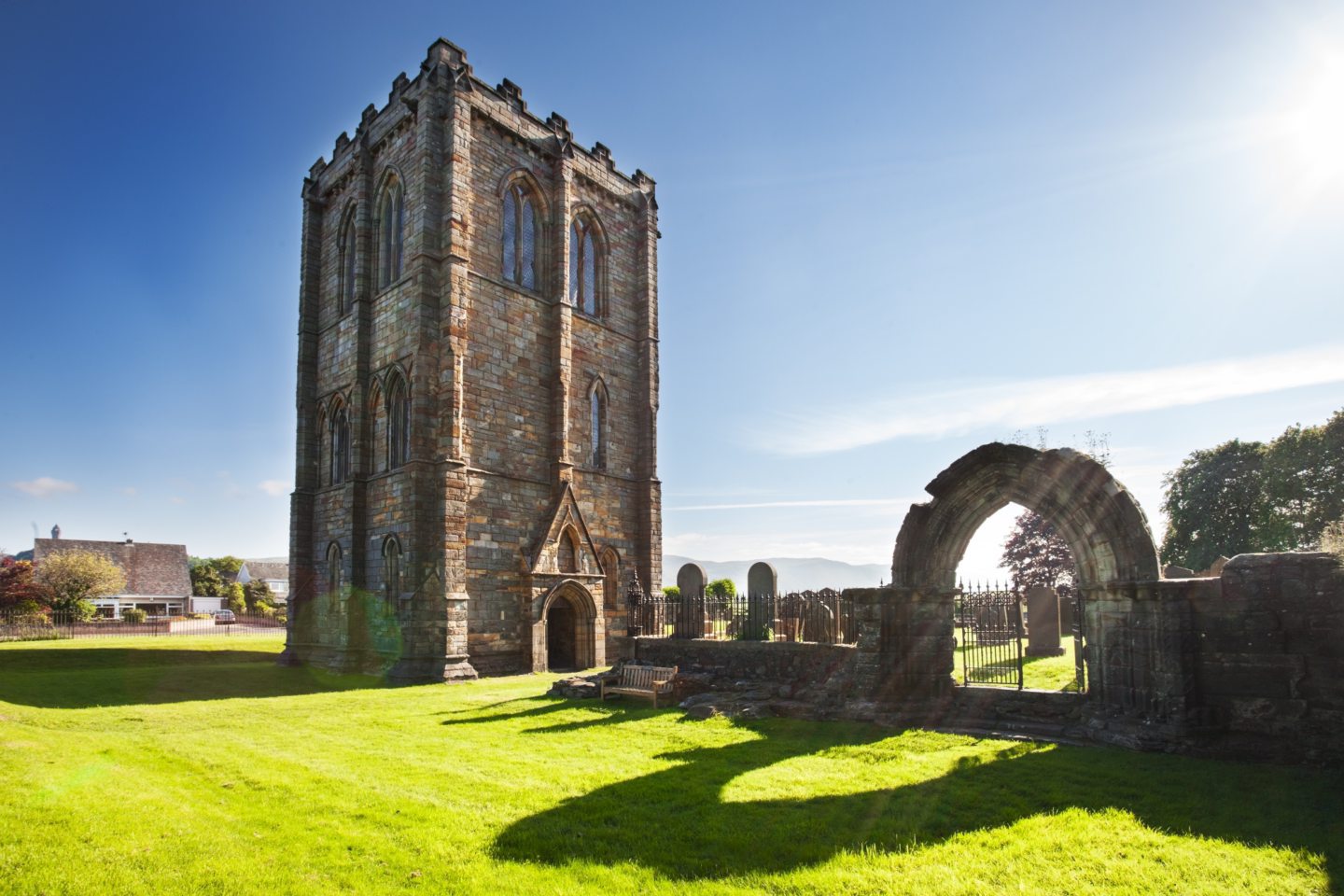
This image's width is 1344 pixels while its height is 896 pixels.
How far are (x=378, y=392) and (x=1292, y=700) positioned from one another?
22.9 metres

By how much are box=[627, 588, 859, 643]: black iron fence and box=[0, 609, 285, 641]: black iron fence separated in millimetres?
28388

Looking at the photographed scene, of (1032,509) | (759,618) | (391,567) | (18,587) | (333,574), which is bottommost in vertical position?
(18,587)

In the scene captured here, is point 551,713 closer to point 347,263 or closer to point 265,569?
point 347,263

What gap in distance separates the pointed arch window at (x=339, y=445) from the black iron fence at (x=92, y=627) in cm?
1741

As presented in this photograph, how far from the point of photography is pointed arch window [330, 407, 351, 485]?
25.9 m

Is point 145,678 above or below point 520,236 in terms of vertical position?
below

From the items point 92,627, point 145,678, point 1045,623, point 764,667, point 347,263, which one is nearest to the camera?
point 764,667

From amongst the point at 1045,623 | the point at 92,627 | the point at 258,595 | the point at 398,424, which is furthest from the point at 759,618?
the point at 258,595

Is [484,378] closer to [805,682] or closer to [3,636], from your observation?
[805,682]

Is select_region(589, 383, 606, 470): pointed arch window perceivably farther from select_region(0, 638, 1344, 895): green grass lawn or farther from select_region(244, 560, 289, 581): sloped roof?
select_region(244, 560, 289, 581): sloped roof

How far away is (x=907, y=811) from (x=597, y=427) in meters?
20.7

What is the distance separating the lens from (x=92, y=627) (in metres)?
37.2

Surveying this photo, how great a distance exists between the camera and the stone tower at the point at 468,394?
21.6 meters

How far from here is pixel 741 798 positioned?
7.54 meters
